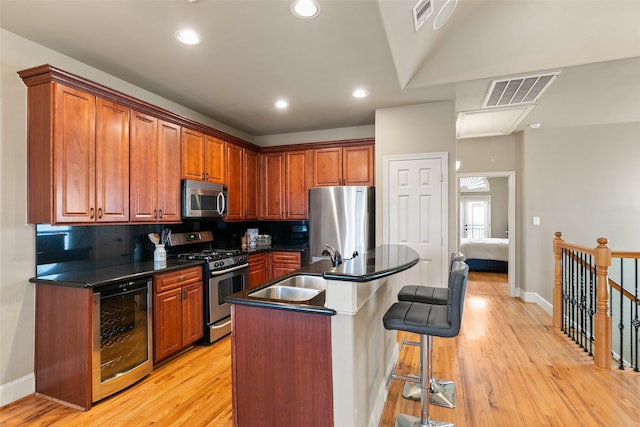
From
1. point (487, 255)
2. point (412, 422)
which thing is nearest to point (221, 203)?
point (412, 422)

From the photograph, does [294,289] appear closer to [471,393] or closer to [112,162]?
[471,393]

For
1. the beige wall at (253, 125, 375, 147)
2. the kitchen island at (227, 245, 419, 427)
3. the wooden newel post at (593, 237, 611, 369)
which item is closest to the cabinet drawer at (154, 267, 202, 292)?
the kitchen island at (227, 245, 419, 427)

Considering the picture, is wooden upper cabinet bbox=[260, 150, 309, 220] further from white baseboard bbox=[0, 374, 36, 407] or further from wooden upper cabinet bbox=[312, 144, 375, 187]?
white baseboard bbox=[0, 374, 36, 407]

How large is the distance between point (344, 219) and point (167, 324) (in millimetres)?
2253

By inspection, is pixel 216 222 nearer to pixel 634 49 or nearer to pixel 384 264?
pixel 384 264

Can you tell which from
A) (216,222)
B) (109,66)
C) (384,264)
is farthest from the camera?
(216,222)

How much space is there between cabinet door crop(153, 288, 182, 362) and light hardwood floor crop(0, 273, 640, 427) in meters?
0.16

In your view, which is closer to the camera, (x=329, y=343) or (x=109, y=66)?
(x=329, y=343)

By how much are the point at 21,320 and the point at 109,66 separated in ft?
7.11

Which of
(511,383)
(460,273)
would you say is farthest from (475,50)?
(511,383)

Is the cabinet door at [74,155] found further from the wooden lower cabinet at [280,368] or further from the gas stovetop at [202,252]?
the wooden lower cabinet at [280,368]

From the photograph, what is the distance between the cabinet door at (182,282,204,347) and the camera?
9.76ft

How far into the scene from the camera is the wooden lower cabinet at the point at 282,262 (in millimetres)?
4305

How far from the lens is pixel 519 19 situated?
2.77m
